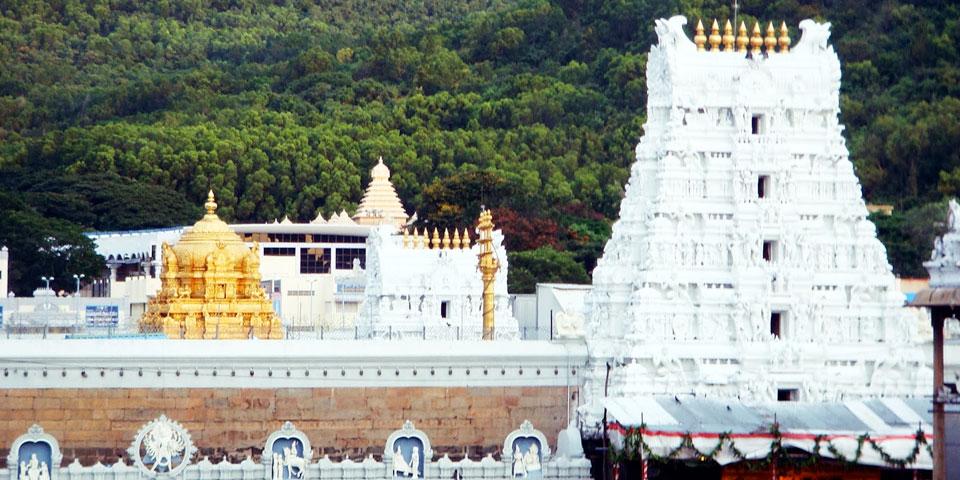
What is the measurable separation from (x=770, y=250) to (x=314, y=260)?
47970mm

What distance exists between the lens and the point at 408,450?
4522 centimetres

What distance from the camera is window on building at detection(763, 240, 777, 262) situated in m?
45.2

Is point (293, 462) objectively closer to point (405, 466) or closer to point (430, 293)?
point (405, 466)

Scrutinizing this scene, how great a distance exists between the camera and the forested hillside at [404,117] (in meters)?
90.2

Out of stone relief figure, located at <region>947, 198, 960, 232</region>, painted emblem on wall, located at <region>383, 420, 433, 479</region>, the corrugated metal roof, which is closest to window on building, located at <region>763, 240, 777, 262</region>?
the corrugated metal roof

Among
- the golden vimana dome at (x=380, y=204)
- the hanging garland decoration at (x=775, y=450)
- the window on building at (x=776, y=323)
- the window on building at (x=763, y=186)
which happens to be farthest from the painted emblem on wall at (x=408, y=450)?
the golden vimana dome at (x=380, y=204)

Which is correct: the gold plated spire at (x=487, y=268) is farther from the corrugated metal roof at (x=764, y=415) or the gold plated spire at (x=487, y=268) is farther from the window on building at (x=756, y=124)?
the corrugated metal roof at (x=764, y=415)

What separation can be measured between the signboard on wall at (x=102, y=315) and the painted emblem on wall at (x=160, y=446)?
58.1 ft

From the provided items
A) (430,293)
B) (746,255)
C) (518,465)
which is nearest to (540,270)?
(430,293)

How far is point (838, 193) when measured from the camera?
4528cm

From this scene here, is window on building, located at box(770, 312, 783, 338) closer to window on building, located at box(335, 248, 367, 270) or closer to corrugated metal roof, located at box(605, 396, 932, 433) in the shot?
corrugated metal roof, located at box(605, 396, 932, 433)

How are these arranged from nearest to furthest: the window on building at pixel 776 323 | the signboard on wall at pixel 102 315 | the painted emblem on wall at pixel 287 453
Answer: the painted emblem on wall at pixel 287 453, the window on building at pixel 776 323, the signboard on wall at pixel 102 315

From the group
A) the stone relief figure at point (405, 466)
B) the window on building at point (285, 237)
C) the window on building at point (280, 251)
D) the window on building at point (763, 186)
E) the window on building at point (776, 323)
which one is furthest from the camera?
the window on building at point (285, 237)

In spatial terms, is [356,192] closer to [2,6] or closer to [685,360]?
[2,6]
